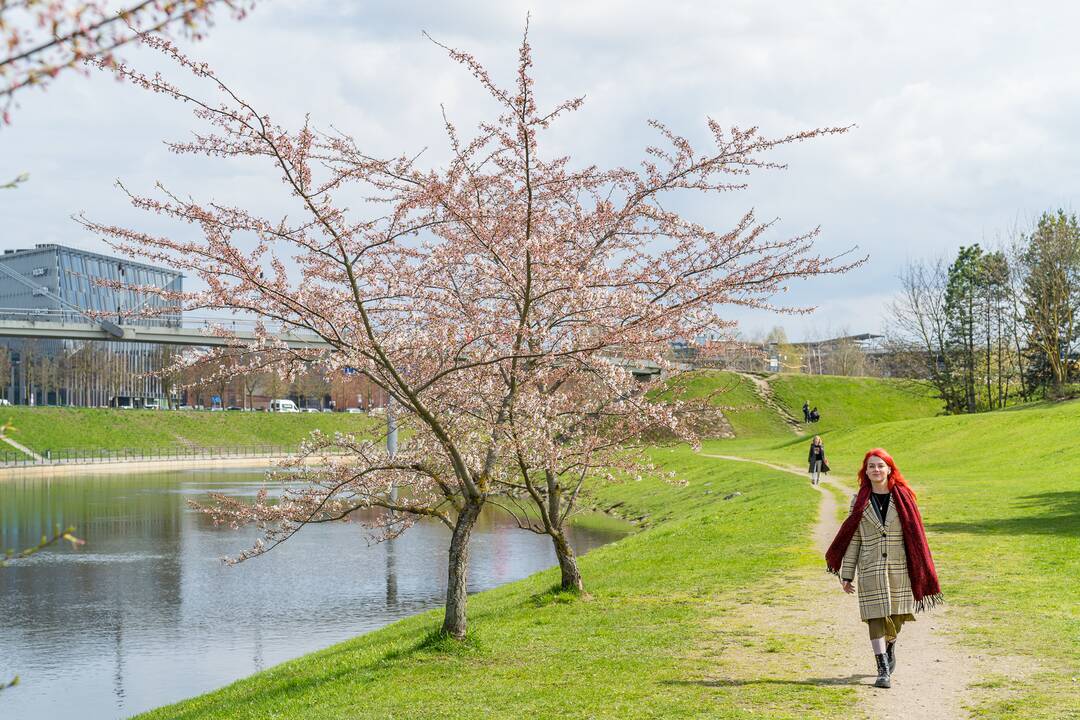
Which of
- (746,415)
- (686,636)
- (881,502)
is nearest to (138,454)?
(746,415)

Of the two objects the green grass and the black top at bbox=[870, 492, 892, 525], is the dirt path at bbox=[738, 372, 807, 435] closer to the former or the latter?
the green grass

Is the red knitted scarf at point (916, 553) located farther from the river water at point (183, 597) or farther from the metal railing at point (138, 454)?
the metal railing at point (138, 454)

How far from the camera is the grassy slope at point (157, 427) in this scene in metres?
82.6

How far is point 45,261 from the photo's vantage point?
4432 inches

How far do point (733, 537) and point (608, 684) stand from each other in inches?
516

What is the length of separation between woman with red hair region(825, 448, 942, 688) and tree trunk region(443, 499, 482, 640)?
4792mm

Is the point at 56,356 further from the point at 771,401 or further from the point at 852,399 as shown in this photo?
the point at 852,399

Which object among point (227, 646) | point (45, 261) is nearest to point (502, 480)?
point (227, 646)

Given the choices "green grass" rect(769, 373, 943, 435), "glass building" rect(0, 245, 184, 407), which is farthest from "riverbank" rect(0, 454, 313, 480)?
"green grass" rect(769, 373, 943, 435)

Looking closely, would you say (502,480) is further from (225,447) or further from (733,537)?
(225,447)

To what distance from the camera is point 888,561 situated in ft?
31.5

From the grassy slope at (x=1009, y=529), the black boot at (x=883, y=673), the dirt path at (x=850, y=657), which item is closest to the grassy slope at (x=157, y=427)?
the grassy slope at (x=1009, y=529)

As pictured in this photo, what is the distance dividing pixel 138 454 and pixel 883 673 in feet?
266

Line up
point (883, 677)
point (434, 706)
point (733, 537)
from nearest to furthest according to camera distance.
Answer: point (883, 677), point (434, 706), point (733, 537)
